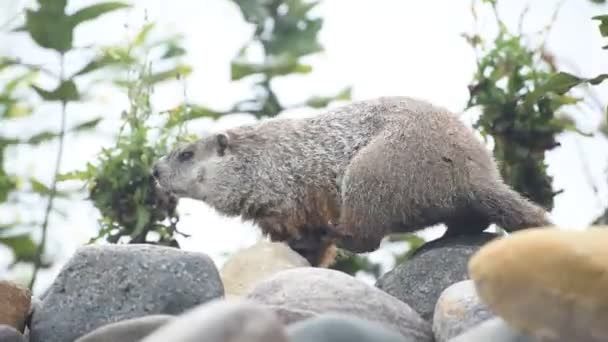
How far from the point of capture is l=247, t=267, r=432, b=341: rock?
4.97m

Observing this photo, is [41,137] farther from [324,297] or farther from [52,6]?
[324,297]

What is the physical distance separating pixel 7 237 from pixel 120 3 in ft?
6.00

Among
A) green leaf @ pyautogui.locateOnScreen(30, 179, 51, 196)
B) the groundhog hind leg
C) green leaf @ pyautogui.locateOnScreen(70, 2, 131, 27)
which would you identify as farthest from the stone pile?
green leaf @ pyautogui.locateOnScreen(70, 2, 131, 27)

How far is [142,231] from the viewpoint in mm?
7488

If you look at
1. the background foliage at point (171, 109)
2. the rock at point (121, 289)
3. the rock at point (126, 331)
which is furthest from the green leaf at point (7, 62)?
the rock at point (126, 331)

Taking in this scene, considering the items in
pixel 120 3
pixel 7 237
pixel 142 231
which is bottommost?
pixel 7 237

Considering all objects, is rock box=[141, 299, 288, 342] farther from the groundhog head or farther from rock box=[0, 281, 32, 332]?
the groundhog head

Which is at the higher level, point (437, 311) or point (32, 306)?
point (437, 311)

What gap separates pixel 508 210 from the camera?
6.36 m

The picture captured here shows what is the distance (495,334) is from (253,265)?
8.93 ft

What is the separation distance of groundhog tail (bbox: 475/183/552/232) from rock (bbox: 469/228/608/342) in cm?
262

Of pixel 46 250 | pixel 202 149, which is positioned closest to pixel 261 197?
pixel 202 149

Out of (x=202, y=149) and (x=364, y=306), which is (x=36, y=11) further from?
(x=364, y=306)

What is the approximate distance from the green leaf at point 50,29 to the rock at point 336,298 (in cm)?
402
